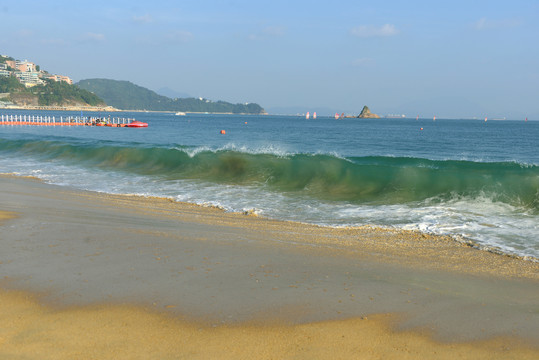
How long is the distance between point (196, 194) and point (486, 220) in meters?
8.12

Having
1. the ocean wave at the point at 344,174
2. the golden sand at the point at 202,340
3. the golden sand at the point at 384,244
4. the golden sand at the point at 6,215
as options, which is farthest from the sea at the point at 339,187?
the golden sand at the point at 6,215

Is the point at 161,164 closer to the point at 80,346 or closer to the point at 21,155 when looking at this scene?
the point at 21,155

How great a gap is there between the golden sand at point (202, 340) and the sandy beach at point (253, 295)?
16 millimetres

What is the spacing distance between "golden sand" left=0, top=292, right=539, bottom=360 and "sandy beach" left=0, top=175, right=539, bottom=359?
0.02m

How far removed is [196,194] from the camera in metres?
13.9

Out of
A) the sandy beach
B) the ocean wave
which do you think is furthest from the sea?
the sandy beach

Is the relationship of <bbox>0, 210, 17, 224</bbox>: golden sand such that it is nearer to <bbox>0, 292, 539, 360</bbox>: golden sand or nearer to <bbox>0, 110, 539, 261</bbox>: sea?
<bbox>0, 110, 539, 261</bbox>: sea

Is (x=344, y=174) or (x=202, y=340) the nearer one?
(x=202, y=340)

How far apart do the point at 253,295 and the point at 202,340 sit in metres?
1.13

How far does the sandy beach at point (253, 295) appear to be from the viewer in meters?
3.72

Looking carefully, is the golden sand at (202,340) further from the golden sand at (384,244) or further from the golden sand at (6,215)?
the golden sand at (6,215)

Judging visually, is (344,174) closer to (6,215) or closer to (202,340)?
(6,215)

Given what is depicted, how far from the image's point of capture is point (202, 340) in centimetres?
376

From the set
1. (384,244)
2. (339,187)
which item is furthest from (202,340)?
(339,187)
